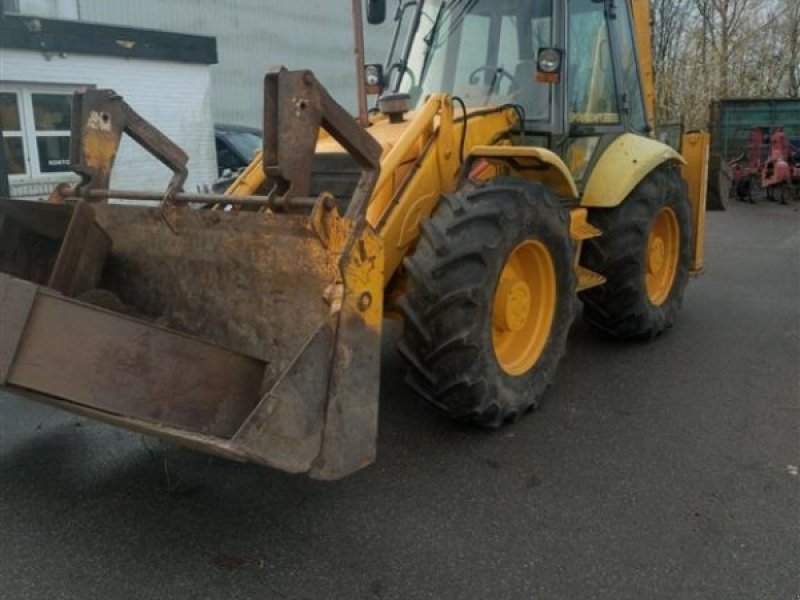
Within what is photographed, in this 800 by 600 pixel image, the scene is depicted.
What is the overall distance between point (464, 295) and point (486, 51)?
6.79ft

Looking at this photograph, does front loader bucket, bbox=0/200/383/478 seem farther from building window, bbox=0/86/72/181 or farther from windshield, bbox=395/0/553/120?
building window, bbox=0/86/72/181

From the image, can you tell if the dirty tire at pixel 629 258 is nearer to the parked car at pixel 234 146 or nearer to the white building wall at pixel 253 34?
the parked car at pixel 234 146

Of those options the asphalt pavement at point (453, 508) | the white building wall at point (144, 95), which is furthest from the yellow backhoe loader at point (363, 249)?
the white building wall at point (144, 95)

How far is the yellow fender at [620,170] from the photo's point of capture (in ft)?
16.6

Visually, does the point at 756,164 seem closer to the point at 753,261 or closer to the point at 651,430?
the point at 753,261

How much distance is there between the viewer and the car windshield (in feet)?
44.6

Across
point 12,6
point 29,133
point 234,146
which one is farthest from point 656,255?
point 12,6

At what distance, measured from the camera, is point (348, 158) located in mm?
4402

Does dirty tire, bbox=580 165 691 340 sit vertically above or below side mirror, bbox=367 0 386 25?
below

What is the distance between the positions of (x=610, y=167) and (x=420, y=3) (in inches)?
64.8

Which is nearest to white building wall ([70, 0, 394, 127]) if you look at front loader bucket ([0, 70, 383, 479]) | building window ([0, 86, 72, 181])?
building window ([0, 86, 72, 181])

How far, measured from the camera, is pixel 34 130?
13.1 meters

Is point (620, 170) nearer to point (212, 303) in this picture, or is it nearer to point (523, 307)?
point (523, 307)

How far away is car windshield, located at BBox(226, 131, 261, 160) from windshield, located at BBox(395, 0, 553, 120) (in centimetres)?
884
